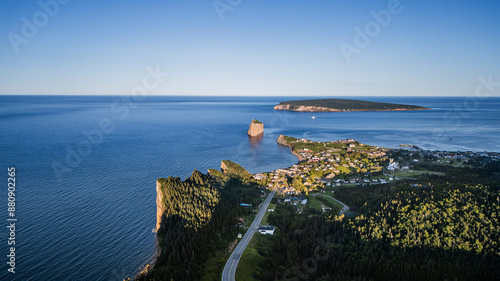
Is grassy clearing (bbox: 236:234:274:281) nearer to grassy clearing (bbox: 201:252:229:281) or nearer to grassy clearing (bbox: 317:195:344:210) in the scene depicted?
grassy clearing (bbox: 201:252:229:281)

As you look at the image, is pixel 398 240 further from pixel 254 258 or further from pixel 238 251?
pixel 238 251

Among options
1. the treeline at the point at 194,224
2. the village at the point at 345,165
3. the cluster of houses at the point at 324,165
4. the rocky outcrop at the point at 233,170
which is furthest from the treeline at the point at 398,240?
the rocky outcrop at the point at 233,170

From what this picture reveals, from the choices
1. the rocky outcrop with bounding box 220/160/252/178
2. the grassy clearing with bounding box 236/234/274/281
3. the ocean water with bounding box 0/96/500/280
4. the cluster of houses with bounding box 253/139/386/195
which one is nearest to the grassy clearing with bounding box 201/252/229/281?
the grassy clearing with bounding box 236/234/274/281

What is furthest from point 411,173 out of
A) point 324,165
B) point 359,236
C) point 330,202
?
point 359,236

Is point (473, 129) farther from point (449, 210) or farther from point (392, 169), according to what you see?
point (449, 210)

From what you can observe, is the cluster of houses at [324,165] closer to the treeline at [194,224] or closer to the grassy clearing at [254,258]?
the treeline at [194,224]

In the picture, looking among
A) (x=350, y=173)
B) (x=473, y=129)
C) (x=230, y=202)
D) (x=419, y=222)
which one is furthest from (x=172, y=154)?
(x=473, y=129)
